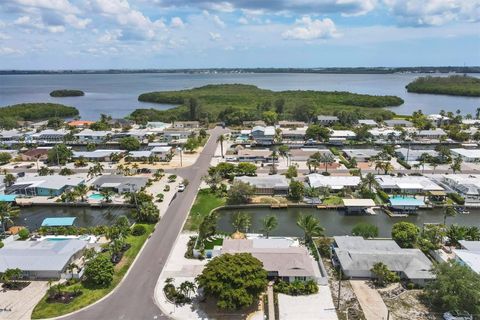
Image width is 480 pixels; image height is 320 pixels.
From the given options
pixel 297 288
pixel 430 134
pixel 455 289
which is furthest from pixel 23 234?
pixel 430 134

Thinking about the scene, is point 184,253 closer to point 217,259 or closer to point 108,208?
point 217,259

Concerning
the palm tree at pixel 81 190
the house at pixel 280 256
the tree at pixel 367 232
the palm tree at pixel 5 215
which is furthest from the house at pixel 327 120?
the palm tree at pixel 5 215

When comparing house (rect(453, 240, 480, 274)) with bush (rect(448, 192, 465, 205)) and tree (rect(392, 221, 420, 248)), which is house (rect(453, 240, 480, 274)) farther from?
bush (rect(448, 192, 465, 205))

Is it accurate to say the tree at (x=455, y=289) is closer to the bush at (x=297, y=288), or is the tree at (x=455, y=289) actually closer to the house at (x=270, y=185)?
the bush at (x=297, y=288)

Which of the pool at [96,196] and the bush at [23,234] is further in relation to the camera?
the pool at [96,196]

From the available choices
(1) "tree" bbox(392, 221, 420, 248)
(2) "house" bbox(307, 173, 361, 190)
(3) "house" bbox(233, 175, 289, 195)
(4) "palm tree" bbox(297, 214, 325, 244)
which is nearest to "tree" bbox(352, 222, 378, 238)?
(1) "tree" bbox(392, 221, 420, 248)

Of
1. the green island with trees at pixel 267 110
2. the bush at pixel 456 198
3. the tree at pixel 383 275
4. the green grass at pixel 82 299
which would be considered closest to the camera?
the green grass at pixel 82 299

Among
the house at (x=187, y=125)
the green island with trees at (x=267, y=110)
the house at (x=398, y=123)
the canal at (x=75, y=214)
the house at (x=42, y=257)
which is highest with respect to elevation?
the green island with trees at (x=267, y=110)
